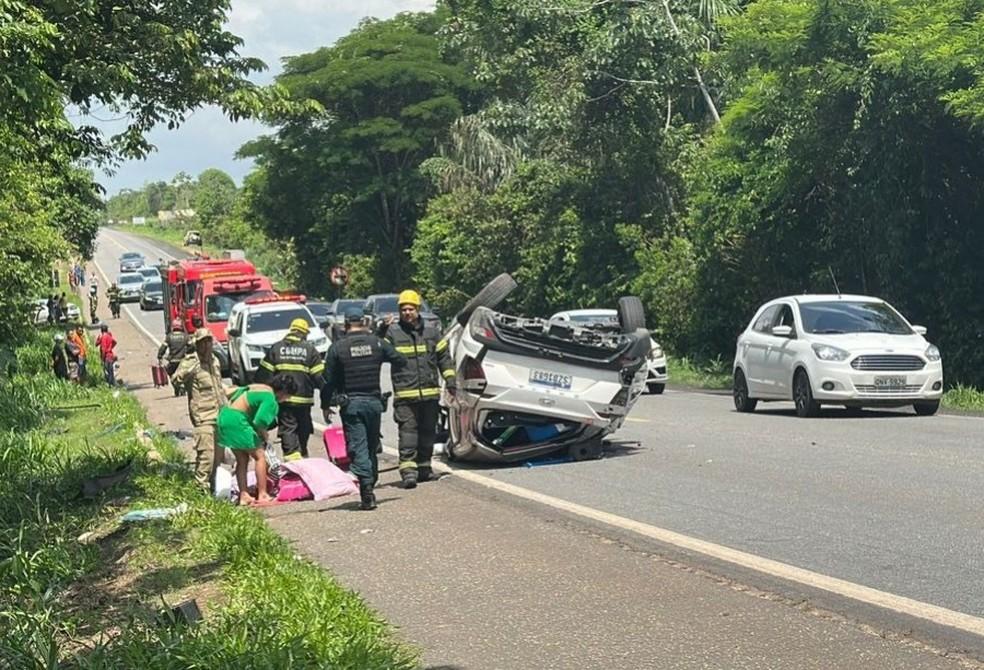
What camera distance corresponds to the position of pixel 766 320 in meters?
20.3

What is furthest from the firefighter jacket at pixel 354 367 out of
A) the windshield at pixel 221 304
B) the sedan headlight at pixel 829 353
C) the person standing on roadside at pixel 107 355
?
the windshield at pixel 221 304

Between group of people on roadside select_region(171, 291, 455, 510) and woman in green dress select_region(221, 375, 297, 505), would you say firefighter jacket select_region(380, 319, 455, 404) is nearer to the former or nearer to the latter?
group of people on roadside select_region(171, 291, 455, 510)

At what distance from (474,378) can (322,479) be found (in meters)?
1.93

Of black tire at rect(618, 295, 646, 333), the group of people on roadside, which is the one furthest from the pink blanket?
black tire at rect(618, 295, 646, 333)

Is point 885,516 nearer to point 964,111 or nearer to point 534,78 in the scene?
point 964,111

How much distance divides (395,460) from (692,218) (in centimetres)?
1877

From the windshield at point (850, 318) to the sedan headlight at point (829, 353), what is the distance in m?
0.58

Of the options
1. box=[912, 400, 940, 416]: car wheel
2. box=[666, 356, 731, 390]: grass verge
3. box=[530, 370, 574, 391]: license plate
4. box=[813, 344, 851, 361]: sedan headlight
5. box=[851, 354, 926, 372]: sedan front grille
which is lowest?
box=[666, 356, 731, 390]: grass verge

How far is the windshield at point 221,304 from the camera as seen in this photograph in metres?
34.7

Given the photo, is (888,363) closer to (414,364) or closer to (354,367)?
(414,364)

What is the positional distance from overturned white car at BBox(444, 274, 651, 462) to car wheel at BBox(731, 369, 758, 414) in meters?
6.01

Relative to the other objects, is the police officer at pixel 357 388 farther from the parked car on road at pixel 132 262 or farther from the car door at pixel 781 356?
the parked car on road at pixel 132 262

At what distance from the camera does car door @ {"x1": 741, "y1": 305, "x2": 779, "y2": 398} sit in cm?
1986

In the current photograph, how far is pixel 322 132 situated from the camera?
6006cm
